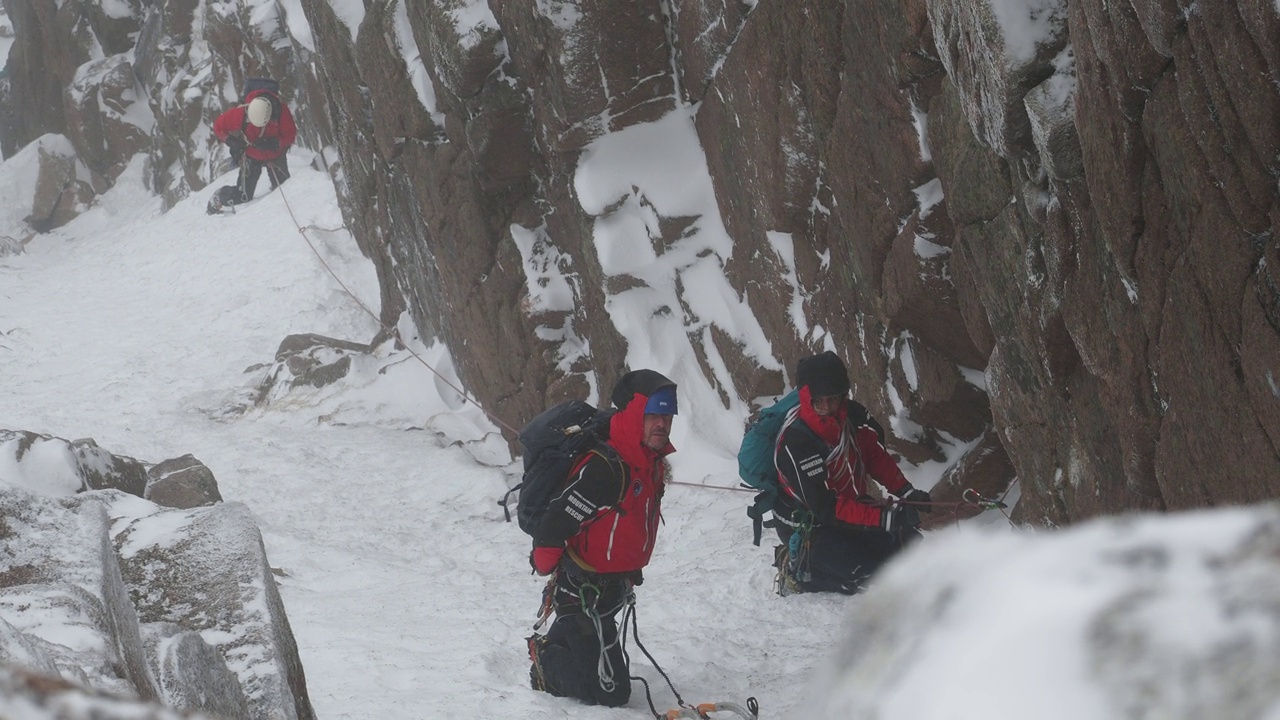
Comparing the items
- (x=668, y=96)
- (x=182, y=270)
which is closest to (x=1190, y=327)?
(x=668, y=96)

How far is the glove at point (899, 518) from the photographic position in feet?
20.6

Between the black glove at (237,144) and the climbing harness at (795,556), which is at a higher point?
the black glove at (237,144)

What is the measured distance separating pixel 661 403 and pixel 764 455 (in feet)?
4.65

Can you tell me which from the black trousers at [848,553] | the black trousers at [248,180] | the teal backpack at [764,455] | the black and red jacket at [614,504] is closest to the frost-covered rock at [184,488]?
the black and red jacket at [614,504]

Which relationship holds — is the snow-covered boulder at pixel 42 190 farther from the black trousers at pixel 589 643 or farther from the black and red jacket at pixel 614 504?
the black and red jacket at pixel 614 504

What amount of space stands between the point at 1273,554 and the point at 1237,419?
3009mm

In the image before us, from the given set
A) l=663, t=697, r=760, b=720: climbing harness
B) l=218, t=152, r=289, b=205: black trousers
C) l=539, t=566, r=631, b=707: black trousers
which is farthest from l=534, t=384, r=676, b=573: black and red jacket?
l=218, t=152, r=289, b=205: black trousers

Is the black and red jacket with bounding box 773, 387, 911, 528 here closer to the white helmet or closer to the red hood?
the red hood

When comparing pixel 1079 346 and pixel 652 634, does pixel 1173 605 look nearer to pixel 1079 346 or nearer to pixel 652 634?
pixel 1079 346

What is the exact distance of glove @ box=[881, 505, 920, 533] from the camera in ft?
20.6

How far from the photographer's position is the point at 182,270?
18.9 meters

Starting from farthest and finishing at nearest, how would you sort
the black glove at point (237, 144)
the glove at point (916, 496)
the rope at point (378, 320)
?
1. the black glove at point (237, 144)
2. the rope at point (378, 320)
3. the glove at point (916, 496)

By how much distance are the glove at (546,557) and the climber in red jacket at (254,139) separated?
1565 cm

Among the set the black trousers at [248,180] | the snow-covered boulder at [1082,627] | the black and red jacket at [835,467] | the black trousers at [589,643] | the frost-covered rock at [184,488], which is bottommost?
the black trousers at [589,643]
